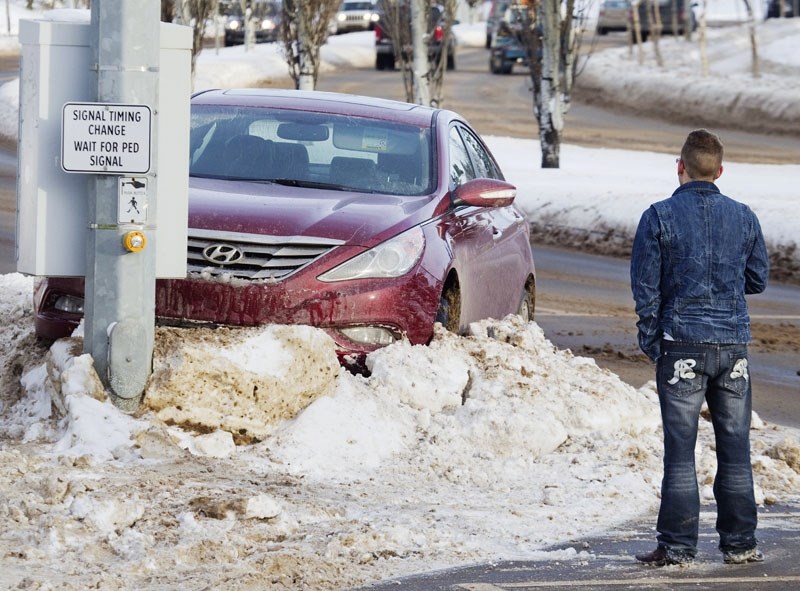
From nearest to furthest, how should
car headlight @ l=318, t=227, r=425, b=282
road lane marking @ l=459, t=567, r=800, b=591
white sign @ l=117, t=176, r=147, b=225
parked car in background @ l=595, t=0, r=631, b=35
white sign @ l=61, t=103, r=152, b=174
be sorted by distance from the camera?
road lane marking @ l=459, t=567, r=800, b=591, white sign @ l=61, t=103, r=152, b=174, white sign @ l=117, t=176, r=147, b=225, car headlight @ l=318, t=227, r=425, b=282, parked car in background @ l=595, t=0, r=631, b=35

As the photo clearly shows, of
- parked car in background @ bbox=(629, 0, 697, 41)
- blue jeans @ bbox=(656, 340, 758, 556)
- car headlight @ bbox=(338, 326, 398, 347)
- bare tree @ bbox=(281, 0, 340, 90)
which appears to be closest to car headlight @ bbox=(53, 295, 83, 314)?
car headlight @ bbox=(338, 326, 398, 347)

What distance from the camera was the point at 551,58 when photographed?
26.0 meters

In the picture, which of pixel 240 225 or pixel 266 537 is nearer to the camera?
pixel 266 537

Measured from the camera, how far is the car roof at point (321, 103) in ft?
29.7

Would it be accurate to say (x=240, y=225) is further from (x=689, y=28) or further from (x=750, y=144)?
(x=689, y=28)

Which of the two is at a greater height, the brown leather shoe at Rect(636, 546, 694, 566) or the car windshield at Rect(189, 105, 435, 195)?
the car windshield at Rect(189, 105, 435, 195)

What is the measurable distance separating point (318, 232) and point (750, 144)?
2950 cm

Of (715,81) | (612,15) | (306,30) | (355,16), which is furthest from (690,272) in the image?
(612,15)

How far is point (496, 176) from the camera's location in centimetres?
1014

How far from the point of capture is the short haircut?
19.1 feet

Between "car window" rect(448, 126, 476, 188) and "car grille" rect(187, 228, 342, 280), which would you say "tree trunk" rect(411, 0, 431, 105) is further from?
"car grille" rect(187, 228, 342, 280)

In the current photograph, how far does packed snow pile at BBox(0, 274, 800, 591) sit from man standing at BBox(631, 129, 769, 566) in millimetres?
542

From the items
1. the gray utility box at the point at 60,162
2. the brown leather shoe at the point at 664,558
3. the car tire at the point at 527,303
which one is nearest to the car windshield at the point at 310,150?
the gray utility box at the point at 60,162

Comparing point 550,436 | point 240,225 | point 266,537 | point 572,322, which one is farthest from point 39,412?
point 572,322
